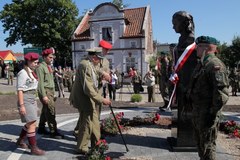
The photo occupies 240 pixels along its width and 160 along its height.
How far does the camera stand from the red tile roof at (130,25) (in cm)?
3338

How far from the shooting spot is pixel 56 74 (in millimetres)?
17172

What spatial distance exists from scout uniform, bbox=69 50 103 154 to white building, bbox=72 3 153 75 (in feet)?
89.7

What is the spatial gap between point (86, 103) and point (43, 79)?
1445 millimetres

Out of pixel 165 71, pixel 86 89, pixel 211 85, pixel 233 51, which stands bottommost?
pixel 86 89

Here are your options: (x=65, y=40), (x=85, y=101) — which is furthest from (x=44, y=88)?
(x=65, y=40)

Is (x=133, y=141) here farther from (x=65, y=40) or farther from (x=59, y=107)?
(x=65, y=40)

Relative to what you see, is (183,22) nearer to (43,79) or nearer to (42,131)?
(43,79)

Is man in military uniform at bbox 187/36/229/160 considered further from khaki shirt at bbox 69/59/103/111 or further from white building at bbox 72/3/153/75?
white building at bbox 72/3/153/75

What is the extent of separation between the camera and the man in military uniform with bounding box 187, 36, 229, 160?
3562mm

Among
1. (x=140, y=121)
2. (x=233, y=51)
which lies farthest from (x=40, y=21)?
(x=140, y=121)

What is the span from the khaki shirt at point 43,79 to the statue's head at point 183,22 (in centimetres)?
278

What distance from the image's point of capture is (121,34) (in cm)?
3362

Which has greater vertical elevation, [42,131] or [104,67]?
[104,67]

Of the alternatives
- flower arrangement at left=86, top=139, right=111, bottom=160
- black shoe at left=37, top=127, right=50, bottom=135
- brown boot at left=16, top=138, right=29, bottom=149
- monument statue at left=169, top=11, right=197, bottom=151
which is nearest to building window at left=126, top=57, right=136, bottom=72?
black shoe at left=37, top=127, right=50, bottom=135
